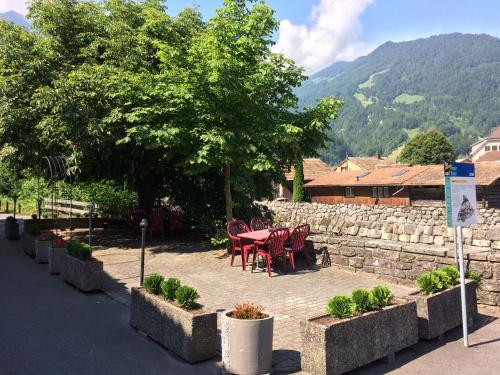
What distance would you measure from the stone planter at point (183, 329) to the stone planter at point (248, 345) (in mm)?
433

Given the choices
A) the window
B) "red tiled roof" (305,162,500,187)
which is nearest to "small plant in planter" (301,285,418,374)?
"red tiled roof" (305,162,500,187)

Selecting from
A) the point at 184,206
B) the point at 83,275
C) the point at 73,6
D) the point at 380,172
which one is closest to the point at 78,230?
the point at 184,206

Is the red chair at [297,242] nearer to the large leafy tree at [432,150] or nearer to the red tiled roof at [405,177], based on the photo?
the red tiled roof at [405,177]

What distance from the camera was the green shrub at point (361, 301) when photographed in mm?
5086

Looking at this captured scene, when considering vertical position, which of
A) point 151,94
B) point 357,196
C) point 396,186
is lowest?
point 357,196

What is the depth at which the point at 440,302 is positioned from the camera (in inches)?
236

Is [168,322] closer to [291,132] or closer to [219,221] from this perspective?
[291,132]

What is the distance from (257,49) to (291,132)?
2742 mm

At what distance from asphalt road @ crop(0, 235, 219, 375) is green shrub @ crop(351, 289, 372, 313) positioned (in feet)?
6.03

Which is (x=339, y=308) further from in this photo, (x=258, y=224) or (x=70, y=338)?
(x=258, y=224)

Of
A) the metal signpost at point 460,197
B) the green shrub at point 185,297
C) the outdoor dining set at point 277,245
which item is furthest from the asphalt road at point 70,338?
the metal signpost at point 460,197

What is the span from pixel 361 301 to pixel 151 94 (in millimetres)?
8331

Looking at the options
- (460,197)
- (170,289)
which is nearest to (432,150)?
(460,197)

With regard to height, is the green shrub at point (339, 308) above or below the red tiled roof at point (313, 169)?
below
